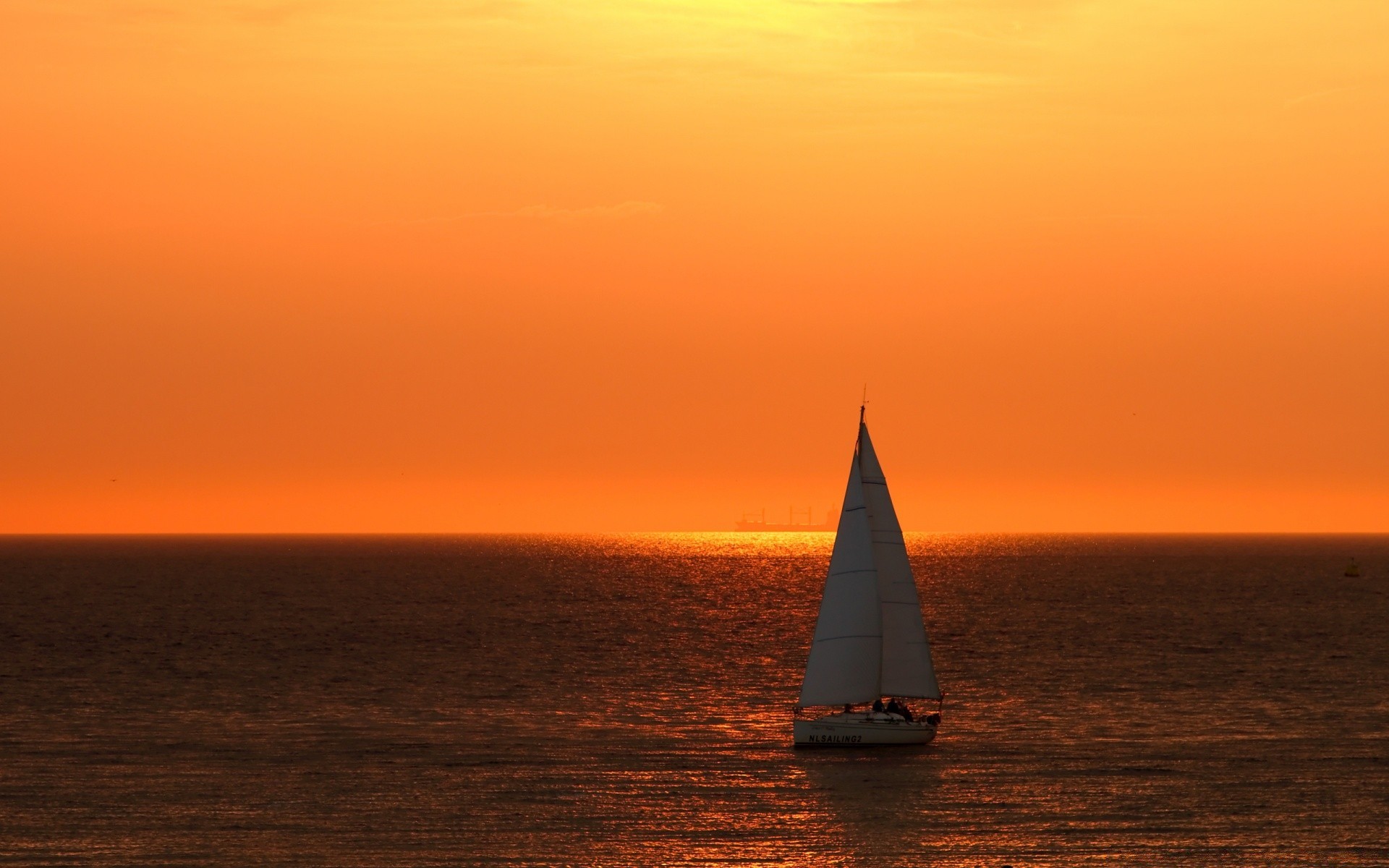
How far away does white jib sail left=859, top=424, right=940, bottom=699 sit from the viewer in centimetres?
7719

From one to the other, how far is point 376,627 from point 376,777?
94645 millimetres

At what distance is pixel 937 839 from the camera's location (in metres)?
56.6

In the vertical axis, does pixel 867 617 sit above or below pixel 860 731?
above

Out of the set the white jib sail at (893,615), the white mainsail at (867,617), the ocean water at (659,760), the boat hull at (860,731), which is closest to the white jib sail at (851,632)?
the white mainsail at (867,617)

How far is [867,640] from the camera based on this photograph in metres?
76.4

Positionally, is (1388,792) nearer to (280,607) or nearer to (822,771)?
(822,771)

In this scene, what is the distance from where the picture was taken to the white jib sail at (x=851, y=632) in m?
76.4

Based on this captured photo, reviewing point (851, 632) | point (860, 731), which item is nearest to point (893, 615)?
point (851, 632)

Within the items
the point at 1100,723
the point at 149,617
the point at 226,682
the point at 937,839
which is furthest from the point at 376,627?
the point at 937,839

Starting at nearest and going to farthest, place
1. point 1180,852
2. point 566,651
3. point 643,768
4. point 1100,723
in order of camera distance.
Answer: point 1180,852
point 643,768
point 1100,723
point 566,651

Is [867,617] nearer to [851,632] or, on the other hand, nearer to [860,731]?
[851,632]

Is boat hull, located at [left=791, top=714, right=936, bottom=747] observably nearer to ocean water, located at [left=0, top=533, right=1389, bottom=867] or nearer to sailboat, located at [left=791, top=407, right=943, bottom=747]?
sailboat, located at [left=791, top=407, right=943, bottom=747]

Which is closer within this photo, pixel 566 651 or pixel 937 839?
pixel 937 839

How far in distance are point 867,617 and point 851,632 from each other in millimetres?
986
